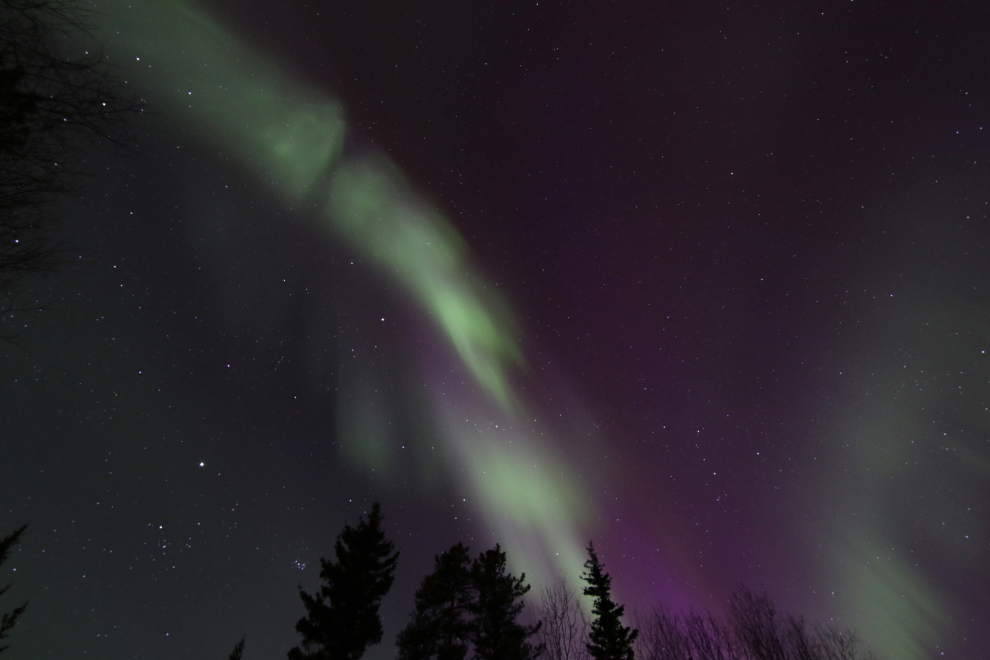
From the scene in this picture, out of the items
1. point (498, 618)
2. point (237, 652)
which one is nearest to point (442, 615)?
point (498, 618)

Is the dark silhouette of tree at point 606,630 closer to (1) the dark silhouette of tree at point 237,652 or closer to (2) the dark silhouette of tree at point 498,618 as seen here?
(2) the dark silhouette of tree at point 498,618

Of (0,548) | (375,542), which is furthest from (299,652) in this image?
(0,548)

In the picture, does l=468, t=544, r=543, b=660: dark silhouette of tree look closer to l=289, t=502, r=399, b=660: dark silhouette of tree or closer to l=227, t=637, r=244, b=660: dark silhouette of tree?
l=289, t=502, r=399, b=660: dark silhouette of tree

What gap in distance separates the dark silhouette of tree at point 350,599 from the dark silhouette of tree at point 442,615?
5.85 feet

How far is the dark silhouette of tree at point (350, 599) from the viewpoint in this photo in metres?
10.5

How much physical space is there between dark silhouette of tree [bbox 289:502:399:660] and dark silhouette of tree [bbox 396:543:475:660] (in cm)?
178

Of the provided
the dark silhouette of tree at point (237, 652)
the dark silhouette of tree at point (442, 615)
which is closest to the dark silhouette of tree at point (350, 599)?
the dark silhouette of tree at point (442, 615)

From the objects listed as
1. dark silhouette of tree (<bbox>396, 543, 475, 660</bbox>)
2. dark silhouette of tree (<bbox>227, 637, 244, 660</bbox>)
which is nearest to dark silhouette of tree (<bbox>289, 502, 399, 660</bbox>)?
dark silhouette of tree (<bbox>396, 543, 475, 660</bbox>)

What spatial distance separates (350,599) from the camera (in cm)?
1118

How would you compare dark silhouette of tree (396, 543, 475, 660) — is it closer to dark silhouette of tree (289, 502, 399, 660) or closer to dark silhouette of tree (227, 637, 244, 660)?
dark silhouette of tree (289, 502, 399, 660)

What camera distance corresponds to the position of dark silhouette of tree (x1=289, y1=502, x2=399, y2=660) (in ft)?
34.5

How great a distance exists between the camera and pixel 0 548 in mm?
15297

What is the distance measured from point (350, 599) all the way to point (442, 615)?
10.8ft

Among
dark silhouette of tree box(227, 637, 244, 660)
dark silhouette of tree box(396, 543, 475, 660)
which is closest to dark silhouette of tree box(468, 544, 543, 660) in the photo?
dark silhouette of tree box(396, 543, 475, 660)
